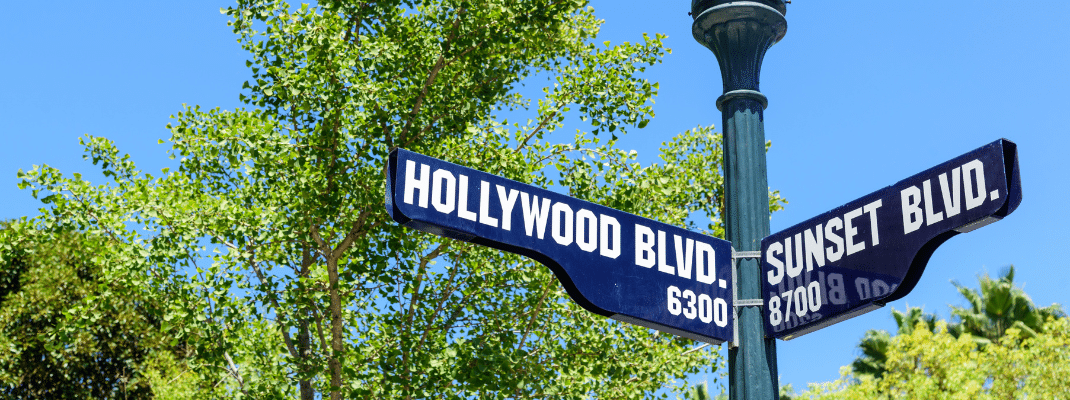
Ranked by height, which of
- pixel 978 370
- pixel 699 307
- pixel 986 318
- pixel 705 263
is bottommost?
pixel 699 307

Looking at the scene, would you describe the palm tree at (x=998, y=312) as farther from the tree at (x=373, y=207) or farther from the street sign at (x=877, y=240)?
the street sign at (x=877, y=240)

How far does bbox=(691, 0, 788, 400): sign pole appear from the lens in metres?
3.48

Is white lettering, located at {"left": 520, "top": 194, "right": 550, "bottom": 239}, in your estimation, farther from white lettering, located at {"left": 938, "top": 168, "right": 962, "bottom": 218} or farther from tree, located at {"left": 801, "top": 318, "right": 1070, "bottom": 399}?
tree, located at {"left": 801, "top": 318, "right": 1070, "bottom": 399}

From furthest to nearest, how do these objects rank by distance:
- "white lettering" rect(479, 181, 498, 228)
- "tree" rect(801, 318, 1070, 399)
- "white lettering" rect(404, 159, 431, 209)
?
"tree" rect(801, 318, 1070, 399), "white lettering" rect(479, 181, 498, 228), "white lettering" rect(404, 159, 431, 209)

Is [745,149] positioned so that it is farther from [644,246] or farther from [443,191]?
[443,191]

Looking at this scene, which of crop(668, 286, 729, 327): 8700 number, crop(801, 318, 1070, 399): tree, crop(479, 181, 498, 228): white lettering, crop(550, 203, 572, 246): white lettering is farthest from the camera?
crop(801, 318, 1070, 399): tree

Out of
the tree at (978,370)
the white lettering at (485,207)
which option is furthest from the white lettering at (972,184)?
the tree at (978,370)

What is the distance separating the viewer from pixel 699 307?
3.47 m

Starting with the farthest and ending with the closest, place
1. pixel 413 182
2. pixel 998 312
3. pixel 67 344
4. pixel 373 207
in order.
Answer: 1. pixel 998 312
2. pixel 67 344
3. pixel 373 207
4. pixel 413 182

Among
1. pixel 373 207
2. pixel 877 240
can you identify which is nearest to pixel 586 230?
pixel 877 240

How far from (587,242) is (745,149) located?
79 cm

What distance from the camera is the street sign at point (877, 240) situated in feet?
10.1

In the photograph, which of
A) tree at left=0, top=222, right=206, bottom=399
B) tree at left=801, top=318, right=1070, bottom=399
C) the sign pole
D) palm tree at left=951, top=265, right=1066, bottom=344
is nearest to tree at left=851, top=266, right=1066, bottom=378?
palm tree at left=951, top=265, right=1066, bottom=344

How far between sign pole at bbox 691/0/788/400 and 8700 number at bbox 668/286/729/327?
0.25ft
